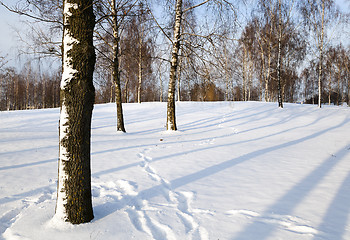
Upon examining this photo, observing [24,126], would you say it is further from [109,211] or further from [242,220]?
[242,220]

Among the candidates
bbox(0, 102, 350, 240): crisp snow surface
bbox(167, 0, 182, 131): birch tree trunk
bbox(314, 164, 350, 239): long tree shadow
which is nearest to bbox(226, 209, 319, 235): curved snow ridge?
bbox(0, 102, 350, 240): crisp snow surface

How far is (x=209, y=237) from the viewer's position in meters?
1.94

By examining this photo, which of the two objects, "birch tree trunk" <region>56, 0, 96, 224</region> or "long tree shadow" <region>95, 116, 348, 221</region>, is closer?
"birch tree trunk" <region>56, 0, 96, 224</region>

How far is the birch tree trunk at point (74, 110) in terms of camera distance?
204 cm

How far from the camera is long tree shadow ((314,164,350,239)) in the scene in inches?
79.7

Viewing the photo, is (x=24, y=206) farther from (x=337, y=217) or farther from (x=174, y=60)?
(x=174, y=60)

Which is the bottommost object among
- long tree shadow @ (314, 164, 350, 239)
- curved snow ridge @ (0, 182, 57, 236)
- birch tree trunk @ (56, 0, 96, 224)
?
long tree shadow @ (314, 164, 350, 239)

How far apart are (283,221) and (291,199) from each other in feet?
2.27

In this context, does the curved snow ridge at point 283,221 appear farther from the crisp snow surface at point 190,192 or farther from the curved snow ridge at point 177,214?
the curved snow ridge at point 177,214

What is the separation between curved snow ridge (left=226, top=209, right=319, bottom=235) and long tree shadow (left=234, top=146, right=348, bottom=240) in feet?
0.22

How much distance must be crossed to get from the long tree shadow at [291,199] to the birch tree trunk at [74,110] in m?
1.86

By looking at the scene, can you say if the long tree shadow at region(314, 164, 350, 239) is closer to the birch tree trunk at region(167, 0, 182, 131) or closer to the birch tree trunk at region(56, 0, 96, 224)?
the birch tree trunk at region(56, 0, 96, 224)

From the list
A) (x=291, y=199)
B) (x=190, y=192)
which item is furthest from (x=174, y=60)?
(x=291, y=199)

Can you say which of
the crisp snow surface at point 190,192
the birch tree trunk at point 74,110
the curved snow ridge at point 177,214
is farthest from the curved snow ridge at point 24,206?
the curved snow ridge at point 177,214
